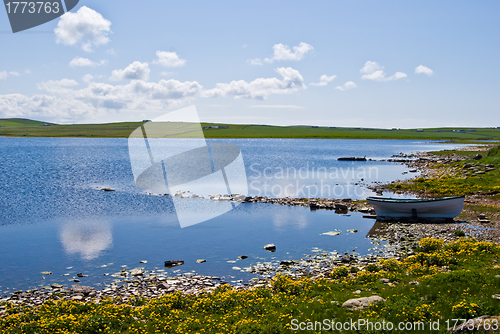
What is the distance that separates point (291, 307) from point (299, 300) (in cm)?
98

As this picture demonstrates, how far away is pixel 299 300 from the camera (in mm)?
14383

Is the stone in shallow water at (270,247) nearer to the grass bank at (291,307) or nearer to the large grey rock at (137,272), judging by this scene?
the grass bank at (291,307)

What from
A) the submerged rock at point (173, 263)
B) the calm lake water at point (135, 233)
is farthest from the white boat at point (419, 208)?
the submerged rock at point (173, 263)

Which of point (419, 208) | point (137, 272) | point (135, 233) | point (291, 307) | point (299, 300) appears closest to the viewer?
Answer: point (291, 307)

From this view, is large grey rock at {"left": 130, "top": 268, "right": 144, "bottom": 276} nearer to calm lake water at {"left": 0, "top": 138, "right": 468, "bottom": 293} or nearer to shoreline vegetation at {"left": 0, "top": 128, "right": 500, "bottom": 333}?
shoreline vegetation at {"left": 0, "top": 128, "right": 500, "bottom": 333}

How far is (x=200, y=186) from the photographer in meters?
58.8

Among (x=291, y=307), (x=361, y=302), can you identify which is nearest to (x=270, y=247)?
(x=291, y=307)

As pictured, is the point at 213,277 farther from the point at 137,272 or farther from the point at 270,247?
the point at 270,247

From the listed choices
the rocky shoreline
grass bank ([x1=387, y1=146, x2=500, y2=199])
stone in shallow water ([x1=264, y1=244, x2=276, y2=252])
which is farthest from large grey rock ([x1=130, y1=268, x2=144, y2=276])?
grass bank ([x1=387, y1=146, x2=500, y2=199])

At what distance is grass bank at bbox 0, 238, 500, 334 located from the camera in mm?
11664

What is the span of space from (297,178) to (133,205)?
114 feet

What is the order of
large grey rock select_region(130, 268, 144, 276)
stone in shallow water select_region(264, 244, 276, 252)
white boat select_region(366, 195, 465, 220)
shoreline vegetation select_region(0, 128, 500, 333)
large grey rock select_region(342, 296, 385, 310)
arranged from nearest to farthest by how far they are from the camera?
shoreline vegetation select_region(0, 128, 500, 333)
large grey rock select_region(342, 296, 385, 310)
large grey rock select_region(130, 268, 144, 276)
stone in shallow water select_region(264, 244, 276, 252)
white boat select_region(366, 195, 465, 220)

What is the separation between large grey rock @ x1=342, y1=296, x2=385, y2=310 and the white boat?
21.4m

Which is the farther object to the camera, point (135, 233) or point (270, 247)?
point (135, 233)
